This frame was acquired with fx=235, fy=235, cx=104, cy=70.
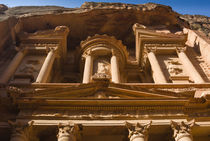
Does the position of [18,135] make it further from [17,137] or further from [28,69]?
[28,69]

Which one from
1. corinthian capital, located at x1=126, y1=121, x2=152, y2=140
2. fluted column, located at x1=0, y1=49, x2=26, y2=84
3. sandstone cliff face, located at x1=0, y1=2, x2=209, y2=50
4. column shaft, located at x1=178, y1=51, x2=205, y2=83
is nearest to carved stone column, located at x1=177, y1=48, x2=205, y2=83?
column shaft, located at x1=178, y1=51, x2=205, y2=83

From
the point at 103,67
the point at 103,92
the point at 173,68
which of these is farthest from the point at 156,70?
the point at 103,92

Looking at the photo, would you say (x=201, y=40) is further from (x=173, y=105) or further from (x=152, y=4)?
(x=173, y=105)

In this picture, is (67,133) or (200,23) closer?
(67,133)

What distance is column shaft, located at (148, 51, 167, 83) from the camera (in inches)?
663

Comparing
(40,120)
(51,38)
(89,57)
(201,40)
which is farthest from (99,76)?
(201,40)

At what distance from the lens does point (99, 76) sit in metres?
12.0

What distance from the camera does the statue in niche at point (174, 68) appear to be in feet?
59.1

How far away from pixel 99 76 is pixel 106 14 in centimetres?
1706

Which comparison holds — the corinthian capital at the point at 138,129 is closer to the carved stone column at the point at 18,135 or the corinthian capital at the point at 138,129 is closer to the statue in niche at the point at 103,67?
the carved stone column at the point at 18,135

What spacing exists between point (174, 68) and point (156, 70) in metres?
1.64

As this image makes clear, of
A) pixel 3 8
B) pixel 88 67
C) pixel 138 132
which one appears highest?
pixel 3 8

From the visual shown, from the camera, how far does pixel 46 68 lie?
1819 cm

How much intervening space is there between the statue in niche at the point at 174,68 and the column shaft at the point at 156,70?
946 millimetres
